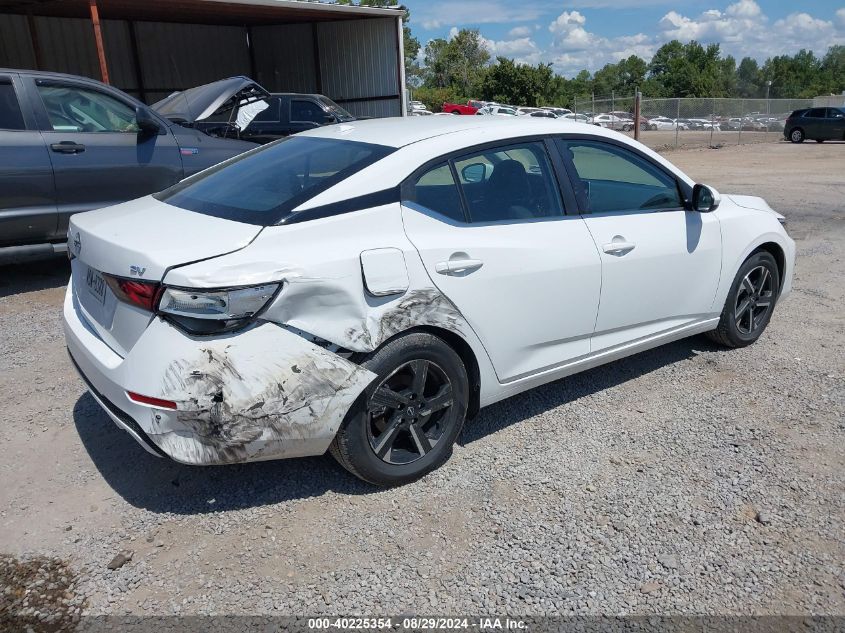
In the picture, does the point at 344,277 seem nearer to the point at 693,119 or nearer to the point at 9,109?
the point at 9,109

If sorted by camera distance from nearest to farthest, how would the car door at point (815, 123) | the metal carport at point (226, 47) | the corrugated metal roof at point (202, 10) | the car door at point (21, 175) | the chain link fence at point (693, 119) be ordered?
the car door at point (21, 175) < the corrugated metal roof at point (202, 10) < the metal carport at point (226, 47) < the car door at point (815, 123) < the chain link fence at point (693, 119)

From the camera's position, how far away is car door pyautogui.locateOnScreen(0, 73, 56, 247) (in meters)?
5.84

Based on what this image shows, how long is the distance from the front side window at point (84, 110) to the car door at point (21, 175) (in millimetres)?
217

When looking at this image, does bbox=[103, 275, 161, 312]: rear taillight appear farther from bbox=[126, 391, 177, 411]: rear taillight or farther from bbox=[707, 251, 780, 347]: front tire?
bbox=[707, 251, 780, 347]: front tire

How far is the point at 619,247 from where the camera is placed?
12.4 ft

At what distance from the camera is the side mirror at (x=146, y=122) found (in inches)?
259

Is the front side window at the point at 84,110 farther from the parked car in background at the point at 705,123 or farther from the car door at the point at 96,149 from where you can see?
the parked car in background at the point at 705,123

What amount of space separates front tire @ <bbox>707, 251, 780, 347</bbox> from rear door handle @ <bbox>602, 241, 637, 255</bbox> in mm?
1197

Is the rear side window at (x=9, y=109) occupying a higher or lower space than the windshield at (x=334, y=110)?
higher

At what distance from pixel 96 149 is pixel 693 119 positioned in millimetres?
28299

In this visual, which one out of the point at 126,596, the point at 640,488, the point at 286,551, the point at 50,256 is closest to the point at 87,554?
the point at 126,596

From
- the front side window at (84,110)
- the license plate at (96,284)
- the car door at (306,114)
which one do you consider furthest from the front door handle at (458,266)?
the car door at (306,114)

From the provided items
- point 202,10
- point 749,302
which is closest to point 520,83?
point 202,10

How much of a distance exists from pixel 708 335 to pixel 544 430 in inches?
71.1
